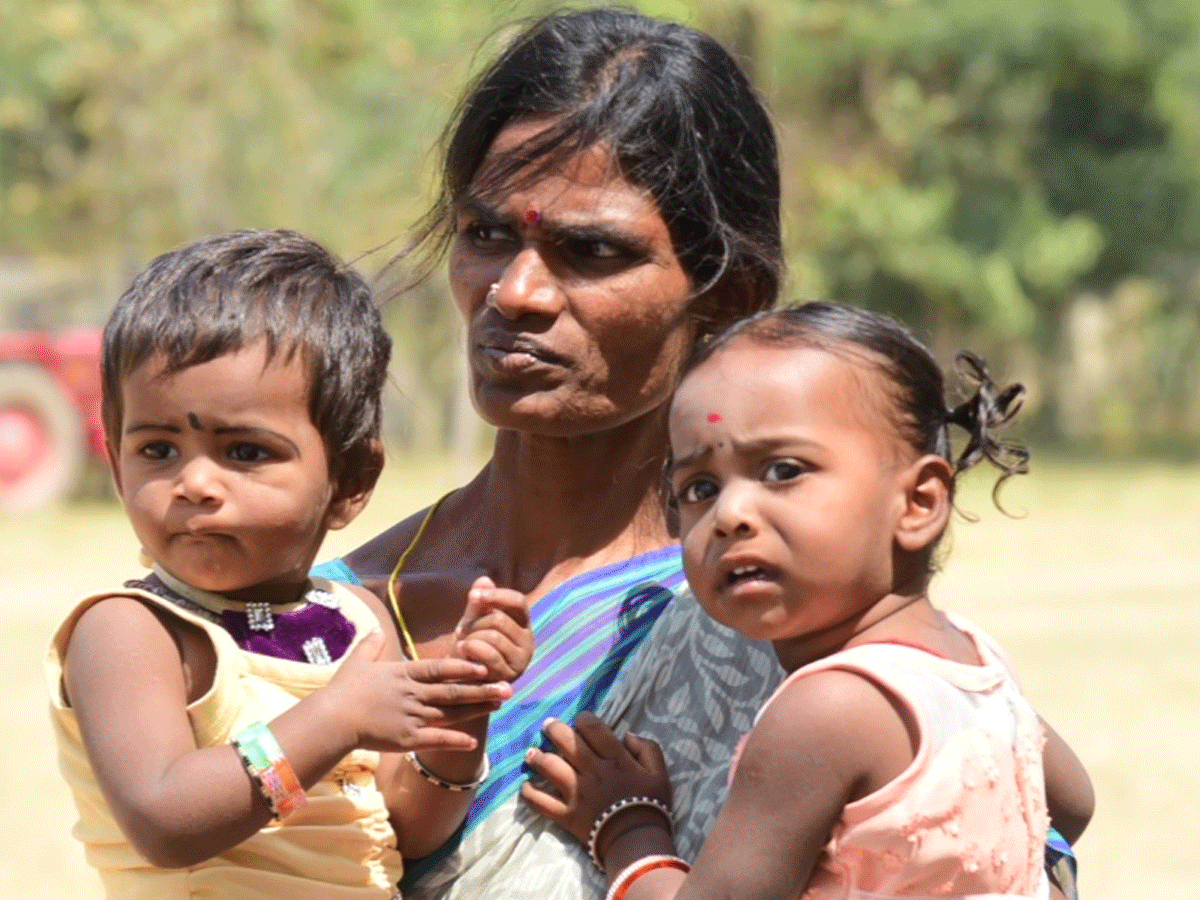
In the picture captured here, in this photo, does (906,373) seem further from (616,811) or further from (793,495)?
(616,811)

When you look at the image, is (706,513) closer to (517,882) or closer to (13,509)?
(517,882)

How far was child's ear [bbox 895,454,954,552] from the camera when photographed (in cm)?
241

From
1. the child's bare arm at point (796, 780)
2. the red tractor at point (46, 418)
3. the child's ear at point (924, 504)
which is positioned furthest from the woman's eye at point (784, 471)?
the red tractor at point (46, 418)

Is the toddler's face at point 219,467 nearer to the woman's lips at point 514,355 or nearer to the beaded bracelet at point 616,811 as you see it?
the woman's lips at point 514,355

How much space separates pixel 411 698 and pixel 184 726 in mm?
286

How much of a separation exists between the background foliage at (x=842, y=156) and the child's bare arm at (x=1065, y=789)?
1732cm

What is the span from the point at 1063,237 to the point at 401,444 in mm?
8495

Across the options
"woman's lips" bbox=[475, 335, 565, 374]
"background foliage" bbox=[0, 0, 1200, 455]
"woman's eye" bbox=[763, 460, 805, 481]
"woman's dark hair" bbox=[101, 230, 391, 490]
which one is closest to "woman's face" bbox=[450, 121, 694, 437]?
"woman's lips" bbox=[475, 335, 565, 374]

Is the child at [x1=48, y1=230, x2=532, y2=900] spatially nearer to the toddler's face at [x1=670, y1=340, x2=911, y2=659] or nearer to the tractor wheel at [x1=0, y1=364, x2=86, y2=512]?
the toddler's face at [x1=670, y1=340, x2=911, y2=659]

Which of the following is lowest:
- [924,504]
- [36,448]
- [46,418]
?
[36,448]

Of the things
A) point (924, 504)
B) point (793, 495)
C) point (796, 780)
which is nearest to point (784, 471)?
point (793, 495)

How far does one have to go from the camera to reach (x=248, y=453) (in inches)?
104

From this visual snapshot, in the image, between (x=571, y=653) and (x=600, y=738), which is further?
(x=571, y=653)

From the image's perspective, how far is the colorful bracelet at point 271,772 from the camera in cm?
242
